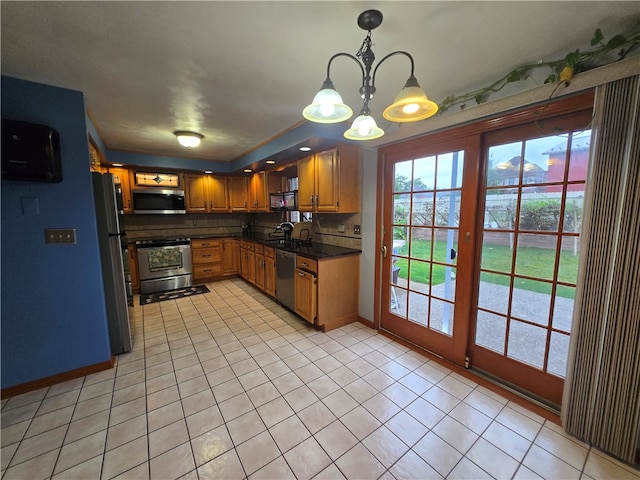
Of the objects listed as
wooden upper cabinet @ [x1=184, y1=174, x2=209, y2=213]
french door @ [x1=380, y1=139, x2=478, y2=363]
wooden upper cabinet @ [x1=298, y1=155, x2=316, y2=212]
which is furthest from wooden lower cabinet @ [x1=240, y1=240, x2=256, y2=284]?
french door @ [x1=380, y1=139, x2=478, y2=363]

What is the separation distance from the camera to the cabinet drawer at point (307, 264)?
9.36 ft

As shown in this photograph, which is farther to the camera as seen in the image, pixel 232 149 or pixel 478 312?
pixel 232 149

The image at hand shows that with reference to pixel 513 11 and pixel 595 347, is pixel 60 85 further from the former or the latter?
pixel 595 347

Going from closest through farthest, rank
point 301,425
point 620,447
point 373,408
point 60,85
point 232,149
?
point 620,447, point 301,425, point 373,408, point 60,85, point 232,149

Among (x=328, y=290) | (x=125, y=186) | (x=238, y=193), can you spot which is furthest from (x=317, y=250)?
(x=125, y=186)

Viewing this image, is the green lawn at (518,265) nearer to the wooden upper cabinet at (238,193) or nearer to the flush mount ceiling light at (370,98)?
the flush mount ceiling light at (370,98)

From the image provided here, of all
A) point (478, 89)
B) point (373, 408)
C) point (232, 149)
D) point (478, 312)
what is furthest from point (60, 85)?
point (478, 312)

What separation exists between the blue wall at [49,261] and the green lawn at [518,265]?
3.01 m

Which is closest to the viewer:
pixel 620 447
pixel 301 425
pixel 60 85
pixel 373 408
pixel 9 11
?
pixel 9 11

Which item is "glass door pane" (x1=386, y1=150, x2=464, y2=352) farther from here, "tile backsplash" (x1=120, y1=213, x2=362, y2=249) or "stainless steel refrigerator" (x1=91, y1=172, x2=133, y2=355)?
"stainless steel refrigerator" (x1=91, y1=172, x2=133, y2=355)

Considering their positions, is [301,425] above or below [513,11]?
below

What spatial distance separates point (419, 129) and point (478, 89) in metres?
0.50

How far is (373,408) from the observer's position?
1799 millimetres

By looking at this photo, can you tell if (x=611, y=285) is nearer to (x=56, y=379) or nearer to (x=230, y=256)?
(x=56, y=379)
